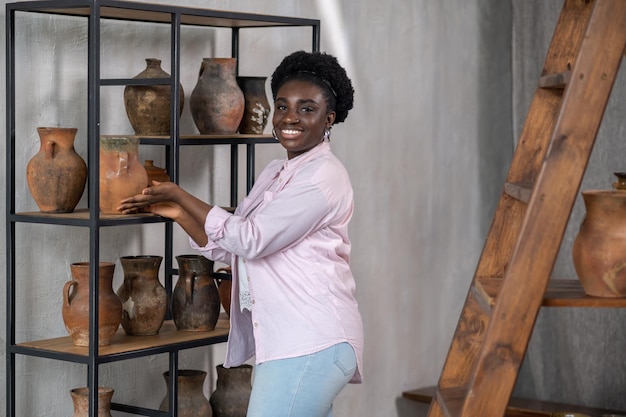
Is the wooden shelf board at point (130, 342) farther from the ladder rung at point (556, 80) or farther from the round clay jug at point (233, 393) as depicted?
the ladder rung at point (556, 80)

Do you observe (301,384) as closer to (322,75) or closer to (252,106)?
(322,75)

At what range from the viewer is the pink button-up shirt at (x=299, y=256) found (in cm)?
282

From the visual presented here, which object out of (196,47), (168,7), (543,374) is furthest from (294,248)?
(543,374)

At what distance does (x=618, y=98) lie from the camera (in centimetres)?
474

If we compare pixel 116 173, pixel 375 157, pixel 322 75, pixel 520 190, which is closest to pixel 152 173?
pixel 116 173

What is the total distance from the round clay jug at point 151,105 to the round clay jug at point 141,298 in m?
0.43

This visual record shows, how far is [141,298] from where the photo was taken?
3.24m

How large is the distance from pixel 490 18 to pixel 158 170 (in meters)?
2.65

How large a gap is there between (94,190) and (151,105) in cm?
50

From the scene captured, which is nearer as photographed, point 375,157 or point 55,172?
point 55,172

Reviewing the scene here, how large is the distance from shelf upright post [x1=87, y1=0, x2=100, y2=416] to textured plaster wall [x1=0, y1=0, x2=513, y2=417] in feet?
1.71

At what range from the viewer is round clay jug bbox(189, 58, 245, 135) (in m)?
3.47

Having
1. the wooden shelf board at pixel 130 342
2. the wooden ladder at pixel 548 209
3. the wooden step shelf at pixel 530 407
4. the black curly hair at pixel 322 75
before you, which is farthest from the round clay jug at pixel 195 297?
the wooden step shelf at pixel 530 407

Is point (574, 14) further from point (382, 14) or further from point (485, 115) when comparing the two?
point (485, 115)
